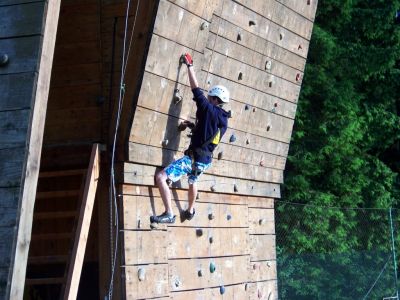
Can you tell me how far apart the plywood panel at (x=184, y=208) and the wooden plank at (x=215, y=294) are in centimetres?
57

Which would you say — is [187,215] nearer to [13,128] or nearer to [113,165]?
[113,165]

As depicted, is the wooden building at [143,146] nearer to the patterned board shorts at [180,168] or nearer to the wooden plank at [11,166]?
the patterned board shorts at [180,168]

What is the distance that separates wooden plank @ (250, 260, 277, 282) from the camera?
7.62 m

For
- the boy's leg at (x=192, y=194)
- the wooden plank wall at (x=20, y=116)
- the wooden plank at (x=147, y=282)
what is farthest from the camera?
the boy's leg at (x=192, y=194)

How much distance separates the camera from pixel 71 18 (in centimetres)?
607

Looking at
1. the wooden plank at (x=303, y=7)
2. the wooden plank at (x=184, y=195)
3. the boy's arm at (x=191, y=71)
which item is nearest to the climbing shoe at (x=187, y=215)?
the wooden plank at (x=184, y=195)

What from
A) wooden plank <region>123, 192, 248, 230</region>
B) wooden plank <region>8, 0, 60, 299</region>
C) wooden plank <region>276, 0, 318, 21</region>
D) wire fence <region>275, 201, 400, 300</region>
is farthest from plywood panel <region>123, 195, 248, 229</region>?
wire fence <region>275, 201, 400, 300</region>

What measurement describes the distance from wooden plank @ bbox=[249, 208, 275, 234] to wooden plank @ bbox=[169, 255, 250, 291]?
Result: 412mm

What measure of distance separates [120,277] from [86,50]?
1819 mm

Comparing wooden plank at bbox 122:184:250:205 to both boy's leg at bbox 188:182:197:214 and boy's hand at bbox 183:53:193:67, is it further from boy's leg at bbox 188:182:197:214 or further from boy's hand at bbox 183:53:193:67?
boy's hand at bbox 183:53:193:67

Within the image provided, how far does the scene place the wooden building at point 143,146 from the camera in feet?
18.6

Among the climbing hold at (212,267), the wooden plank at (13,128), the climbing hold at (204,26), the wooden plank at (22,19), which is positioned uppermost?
the climbing hold at (204,26)

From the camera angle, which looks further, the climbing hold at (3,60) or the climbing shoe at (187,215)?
the climbing shoe at (187,215)

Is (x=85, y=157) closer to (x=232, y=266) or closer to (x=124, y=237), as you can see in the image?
(x=124, y=237)
